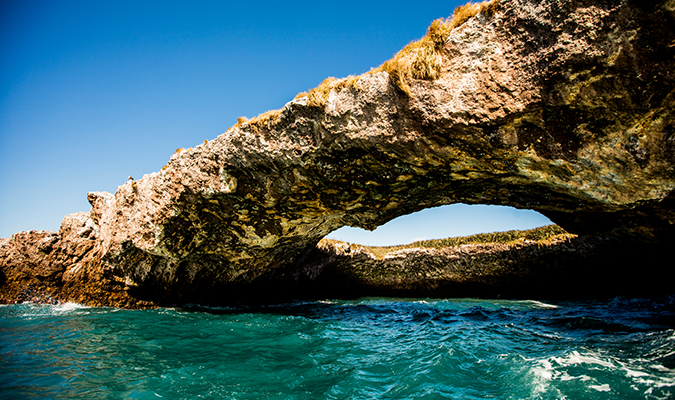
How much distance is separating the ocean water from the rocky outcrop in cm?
312

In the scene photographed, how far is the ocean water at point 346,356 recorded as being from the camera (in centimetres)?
480

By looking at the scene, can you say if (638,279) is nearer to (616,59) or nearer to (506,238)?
(506,238)

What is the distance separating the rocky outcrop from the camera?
16.7 ft

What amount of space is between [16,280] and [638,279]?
1089 inches

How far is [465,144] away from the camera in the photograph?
6.72 meters

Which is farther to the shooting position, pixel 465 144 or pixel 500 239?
pixel 500 239

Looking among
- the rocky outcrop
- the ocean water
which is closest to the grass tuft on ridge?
the ocean water

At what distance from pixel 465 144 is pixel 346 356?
5609 mm

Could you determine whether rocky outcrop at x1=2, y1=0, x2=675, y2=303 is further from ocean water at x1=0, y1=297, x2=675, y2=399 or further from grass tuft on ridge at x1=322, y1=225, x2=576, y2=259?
grass tuft on ridge at x1=322, y1=225, x2=576, y2=259

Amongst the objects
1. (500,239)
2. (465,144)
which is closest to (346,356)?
(465,144)

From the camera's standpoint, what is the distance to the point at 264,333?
8938mm

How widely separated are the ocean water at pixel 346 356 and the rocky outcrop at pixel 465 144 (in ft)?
10.2

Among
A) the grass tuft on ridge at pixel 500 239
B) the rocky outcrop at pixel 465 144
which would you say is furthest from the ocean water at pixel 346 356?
the grass tuft on ridge at pixel 500 239

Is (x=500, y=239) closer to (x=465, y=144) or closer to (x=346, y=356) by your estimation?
(x=465, y=144)
